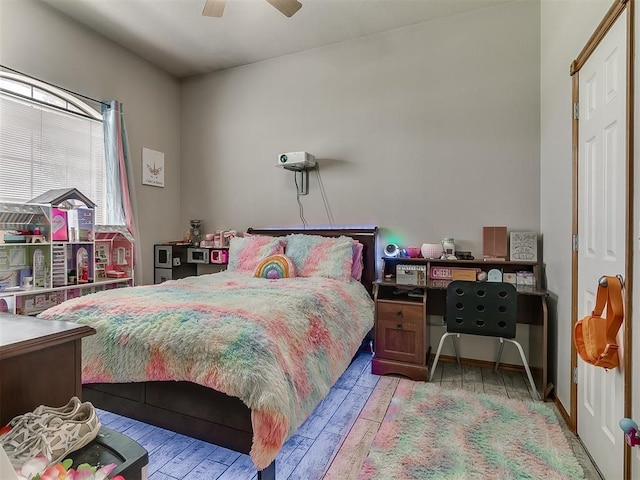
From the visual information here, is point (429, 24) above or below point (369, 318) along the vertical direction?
above

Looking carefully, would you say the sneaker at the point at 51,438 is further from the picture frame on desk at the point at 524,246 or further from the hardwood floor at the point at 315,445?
the picture frame on desk at the point at 524,246

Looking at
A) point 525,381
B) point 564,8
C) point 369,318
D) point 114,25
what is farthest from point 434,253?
point 114,25

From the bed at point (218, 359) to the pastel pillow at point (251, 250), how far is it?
919 millimetres

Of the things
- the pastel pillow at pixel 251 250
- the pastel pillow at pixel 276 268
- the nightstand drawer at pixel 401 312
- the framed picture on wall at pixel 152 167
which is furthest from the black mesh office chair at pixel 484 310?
the framed picture on wall at pixel 152 167

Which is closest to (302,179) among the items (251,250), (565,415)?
(251,250)

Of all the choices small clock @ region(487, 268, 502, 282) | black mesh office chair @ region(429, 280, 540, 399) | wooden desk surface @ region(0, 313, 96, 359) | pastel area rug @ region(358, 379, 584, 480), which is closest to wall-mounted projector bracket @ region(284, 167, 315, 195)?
black mesh office chair @ region(429, 280, 540, 399)

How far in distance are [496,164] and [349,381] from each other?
2.16 metres

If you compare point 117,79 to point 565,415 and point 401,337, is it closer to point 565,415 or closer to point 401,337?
point 401,337

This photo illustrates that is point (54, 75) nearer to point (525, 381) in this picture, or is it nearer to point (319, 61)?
point (319, 61)

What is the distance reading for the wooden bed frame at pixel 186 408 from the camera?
54.1 inches

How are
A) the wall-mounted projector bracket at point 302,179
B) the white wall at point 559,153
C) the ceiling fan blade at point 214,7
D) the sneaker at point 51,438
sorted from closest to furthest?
the sneaker at point 51,438 < the white wall at point 559,153 < the ceiling fan blade at point 214,7 < the wall-mounted projector bracket at point 302,179

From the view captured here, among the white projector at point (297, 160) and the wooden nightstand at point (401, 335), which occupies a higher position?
the white projector at point (297, 160)

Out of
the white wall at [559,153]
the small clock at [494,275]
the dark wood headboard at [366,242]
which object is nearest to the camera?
the white wall at [559,153]

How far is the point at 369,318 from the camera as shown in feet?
8.89
